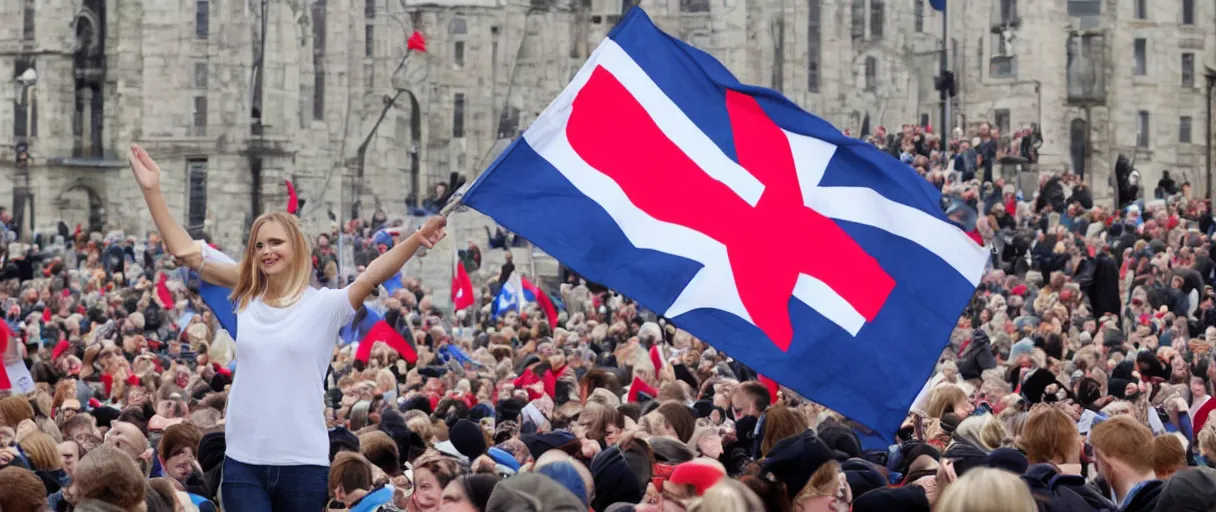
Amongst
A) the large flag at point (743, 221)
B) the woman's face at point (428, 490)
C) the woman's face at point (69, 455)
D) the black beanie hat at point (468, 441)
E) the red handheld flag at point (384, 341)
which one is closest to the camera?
the woman's face at point (428, 490)

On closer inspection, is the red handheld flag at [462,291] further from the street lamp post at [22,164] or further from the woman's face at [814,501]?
the street lamp post at [22,164]

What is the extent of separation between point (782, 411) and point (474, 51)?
173 feet

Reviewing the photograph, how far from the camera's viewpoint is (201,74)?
60.4m

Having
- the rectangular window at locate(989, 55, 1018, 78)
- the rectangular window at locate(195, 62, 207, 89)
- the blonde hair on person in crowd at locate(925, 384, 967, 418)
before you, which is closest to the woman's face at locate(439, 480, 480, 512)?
Result: the blonde hair on person in crowd at locate(925, 384, 967, 418)

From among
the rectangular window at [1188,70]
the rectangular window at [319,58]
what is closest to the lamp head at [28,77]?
the rectangular window at [319,58]

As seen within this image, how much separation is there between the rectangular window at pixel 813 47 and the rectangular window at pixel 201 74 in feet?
53.0

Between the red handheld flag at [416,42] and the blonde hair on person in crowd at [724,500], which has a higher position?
the red handheld flag at [416,42]

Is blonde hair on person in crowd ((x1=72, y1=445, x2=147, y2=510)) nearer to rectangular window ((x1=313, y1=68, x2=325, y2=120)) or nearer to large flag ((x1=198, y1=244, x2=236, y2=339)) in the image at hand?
large flag ((x1=198, y1=244, x2=236, y2=339))

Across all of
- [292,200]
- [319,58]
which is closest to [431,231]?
[292,200]

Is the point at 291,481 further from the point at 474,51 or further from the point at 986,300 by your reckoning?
the point at 474,51

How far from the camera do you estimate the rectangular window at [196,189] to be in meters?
60.6

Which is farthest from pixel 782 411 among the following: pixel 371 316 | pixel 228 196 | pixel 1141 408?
pixel 228 196

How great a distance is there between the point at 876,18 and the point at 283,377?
189 ft

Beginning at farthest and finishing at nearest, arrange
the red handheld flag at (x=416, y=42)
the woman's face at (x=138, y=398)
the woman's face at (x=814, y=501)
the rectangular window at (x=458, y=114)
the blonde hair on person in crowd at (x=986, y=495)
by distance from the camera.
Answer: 1. the rectangular window at (x=458, y=114)
2. the red handheld flag at (x=416, y=42)
3. the woman's face at (x=138, y=398)
4. the woman's face at (x=814, y=501)
5. the blonde hair on person in crowd at (x=986, y=495)
